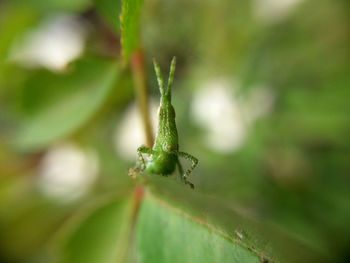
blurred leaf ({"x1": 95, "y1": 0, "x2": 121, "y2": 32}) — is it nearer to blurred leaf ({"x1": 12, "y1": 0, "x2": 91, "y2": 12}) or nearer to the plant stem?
the plant stem

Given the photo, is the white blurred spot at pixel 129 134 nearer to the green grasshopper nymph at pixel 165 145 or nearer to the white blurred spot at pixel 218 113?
the white blurred spot at pixel 218 113

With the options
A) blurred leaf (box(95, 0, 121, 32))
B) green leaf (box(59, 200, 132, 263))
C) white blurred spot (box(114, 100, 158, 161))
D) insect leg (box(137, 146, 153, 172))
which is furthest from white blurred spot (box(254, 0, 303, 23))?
insect leg (box(137, 146, 153, 172))

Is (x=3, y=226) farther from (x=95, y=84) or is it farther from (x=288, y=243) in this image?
(x=288, y=243)

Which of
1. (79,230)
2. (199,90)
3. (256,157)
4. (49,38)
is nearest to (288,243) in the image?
(79,230)

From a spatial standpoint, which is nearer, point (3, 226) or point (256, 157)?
point (256, 157)

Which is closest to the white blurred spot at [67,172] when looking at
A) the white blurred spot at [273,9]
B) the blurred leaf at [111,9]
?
the white blurred spot at [273,9]

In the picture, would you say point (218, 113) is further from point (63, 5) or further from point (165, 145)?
point (165, 145)
